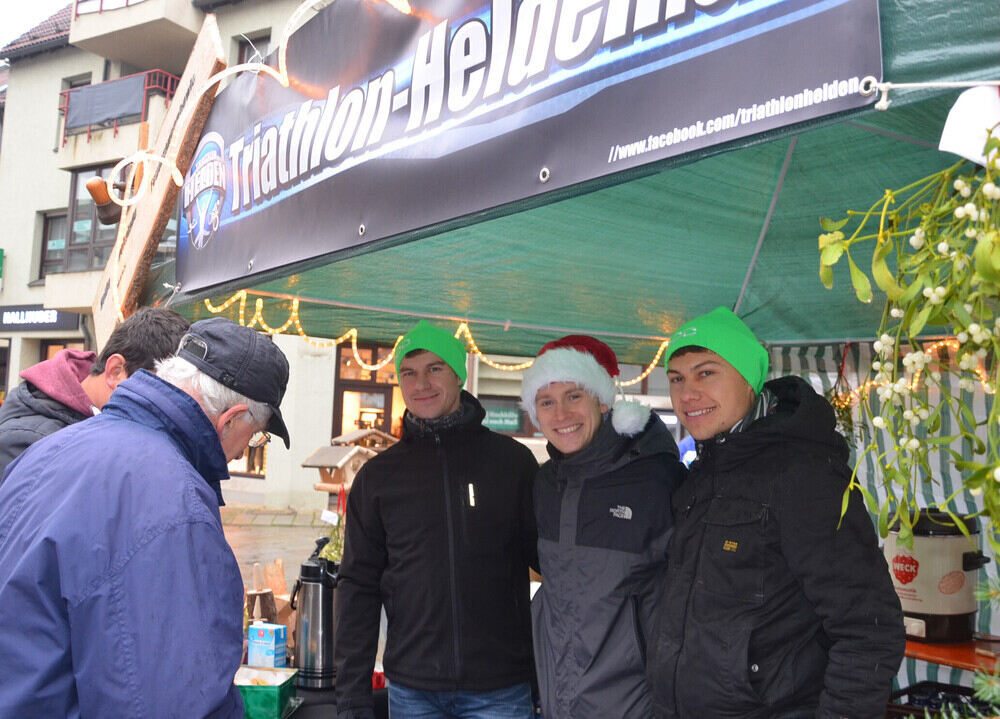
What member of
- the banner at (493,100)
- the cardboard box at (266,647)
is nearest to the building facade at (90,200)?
the cardboard box at (266,647)

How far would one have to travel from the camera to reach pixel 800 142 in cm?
212

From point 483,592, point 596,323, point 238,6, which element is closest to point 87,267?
point 238,6

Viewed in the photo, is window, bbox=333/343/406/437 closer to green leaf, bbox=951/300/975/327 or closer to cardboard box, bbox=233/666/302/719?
cardboard box, bbox=233/666/302/719

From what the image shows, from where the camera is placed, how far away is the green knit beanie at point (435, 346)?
2.83 m

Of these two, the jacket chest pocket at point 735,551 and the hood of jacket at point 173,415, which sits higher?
the hood of jacket at point 173,415

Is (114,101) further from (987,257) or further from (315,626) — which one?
(987,257)

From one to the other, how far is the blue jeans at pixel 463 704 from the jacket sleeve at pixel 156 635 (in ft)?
4.22

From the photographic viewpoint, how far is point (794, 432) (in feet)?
6.17

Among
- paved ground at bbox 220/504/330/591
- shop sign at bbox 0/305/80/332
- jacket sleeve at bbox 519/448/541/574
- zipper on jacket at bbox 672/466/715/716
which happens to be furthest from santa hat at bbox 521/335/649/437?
shop sign at bbox 0/305/80/332

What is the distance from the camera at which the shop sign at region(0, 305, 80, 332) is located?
59.4 feet

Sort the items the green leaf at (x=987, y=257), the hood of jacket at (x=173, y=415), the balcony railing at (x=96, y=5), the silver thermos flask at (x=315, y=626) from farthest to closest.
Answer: the balcony railing at (x=96, y=5), the silver thermos flask at (x=315, y=626), the hood of jacket at (x=173, y=415), the green leaf at (x=987, y=257)

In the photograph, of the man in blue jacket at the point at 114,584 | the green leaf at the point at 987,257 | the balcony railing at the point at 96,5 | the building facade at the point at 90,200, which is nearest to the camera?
the green leaf at the point at 987,257

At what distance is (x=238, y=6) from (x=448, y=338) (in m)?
16.2

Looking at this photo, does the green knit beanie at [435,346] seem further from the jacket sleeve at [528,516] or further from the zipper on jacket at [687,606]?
the zipper on jacket at [687,606]
